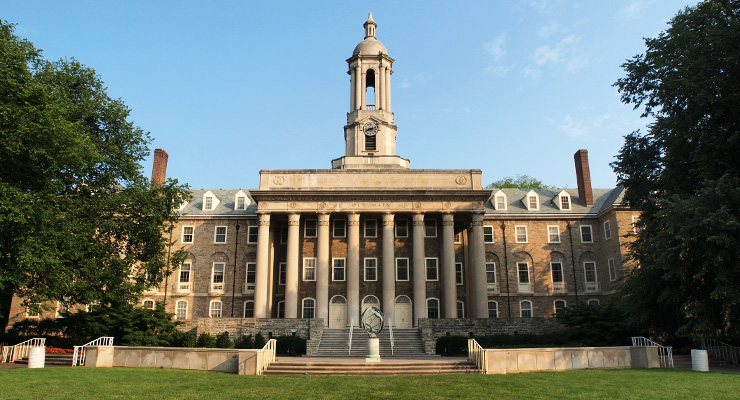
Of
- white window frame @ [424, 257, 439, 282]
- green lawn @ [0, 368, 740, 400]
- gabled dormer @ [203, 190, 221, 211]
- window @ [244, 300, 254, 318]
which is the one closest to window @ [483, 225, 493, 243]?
white window frame @ [424, 257, 439, 282]

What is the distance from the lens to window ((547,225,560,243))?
4794cm

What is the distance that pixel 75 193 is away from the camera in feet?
93.1

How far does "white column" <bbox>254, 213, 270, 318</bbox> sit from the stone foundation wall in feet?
38.3

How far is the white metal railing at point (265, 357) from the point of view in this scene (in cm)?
2086

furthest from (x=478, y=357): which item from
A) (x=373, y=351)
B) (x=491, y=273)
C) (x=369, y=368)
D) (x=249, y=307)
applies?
(x=249, y=307)

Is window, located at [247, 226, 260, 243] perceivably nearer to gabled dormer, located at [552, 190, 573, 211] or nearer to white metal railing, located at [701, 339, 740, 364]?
gabled dormer, located at [552, 190, 573, 211]

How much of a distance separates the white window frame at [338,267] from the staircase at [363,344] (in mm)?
7260

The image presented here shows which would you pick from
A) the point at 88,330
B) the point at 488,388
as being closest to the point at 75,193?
the point at 88,330

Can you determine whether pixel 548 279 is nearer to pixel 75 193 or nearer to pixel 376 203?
pixel 376 203

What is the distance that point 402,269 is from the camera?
142 feet

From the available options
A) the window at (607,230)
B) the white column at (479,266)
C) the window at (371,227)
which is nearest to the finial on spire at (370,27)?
the window at (371,227)

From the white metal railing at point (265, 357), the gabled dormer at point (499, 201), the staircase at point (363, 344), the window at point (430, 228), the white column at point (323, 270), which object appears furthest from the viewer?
the gabled dormer at point (499, 201)

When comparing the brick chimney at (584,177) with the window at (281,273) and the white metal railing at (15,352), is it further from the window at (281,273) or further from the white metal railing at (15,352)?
the white metal railing at (15,352)

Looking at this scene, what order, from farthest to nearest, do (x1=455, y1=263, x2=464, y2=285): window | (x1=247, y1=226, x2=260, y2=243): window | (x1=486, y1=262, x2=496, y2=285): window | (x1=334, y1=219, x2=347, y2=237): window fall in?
(x1=247, y1=226, x2=260, y2=243): window
(x1=486, y1=262, x2=496, y2=285): window
(x1=455, y1=263, x2=464, y2=285): window
(x1=334, y1=219, x2=347, y2=237): window
